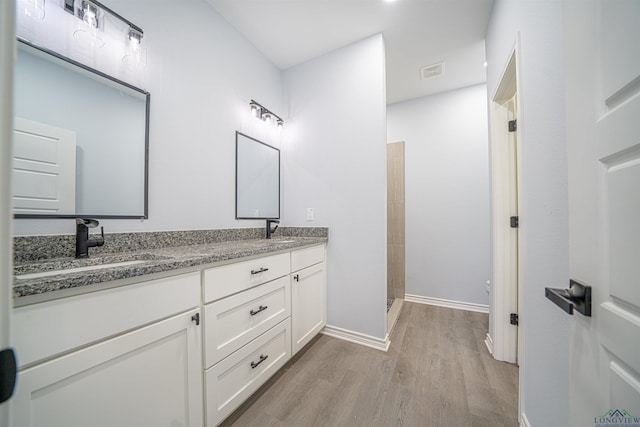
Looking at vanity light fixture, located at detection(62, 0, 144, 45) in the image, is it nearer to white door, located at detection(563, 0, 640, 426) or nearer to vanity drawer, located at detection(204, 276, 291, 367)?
vanity drawer, located at detection(204, 276, 291, 367)

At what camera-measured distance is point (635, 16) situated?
396 mm

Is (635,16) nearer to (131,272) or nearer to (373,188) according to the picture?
(131,272)

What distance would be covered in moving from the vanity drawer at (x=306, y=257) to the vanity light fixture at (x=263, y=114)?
4.37 feet

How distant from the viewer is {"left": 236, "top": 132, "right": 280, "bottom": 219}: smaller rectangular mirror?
193cm

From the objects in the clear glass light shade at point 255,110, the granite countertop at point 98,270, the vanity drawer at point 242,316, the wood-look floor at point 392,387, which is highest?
the clear glass light shade at point 255,110

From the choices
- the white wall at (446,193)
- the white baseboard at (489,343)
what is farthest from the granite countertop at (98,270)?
the white wall at (446,193)

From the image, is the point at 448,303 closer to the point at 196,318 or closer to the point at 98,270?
the point at 196,318

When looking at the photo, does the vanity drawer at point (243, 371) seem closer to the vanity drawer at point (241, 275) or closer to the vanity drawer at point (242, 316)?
the vanity drawer at point (242, 316)

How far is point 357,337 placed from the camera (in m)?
1.94

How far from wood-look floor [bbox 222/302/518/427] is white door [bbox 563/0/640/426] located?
36.7 inches

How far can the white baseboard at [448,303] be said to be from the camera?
2.56m

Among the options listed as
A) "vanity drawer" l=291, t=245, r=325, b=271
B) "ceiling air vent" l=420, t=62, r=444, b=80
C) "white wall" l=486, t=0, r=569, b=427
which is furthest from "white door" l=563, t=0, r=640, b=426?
"ceiling air vent" l=420, t=62, r=444, b=80

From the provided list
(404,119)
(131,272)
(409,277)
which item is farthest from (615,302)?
(404,119)

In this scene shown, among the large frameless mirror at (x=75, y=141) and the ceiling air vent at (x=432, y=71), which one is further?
the ceiling air vent at (x=432, y=71)
